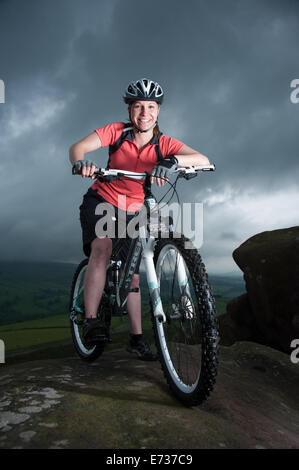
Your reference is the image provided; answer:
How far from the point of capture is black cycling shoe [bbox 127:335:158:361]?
4641mm

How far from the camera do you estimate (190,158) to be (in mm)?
4016

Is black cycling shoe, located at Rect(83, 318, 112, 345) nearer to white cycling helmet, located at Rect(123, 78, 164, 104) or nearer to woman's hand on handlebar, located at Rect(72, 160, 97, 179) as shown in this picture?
woman's hand on handlebar, located at Rect(72, 160, 97, 179)

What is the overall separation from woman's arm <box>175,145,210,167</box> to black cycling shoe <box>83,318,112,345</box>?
2.39 m

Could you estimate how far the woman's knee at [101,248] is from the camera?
4375mm

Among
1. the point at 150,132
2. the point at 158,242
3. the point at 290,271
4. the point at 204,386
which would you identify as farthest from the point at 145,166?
the point at 290,271

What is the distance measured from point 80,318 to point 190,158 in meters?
3.64

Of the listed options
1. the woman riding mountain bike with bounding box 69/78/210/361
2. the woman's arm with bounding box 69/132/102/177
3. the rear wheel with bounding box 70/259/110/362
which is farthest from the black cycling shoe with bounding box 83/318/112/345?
the woman's arm with bounding box 69/132/102/177

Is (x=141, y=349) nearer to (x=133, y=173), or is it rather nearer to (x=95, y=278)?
(x=95, y=278)

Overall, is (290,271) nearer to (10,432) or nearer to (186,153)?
(186,153)

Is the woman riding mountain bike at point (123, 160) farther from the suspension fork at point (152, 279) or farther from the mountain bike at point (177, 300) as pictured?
the suspension fork at point (152, 279)

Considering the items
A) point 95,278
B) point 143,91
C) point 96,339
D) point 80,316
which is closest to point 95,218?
point 95,278
